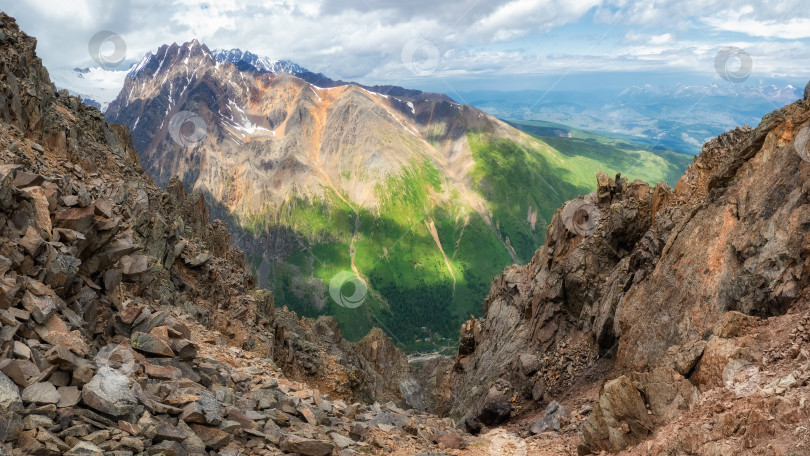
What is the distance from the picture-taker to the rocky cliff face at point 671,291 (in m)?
19.2

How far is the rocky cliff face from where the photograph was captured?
63.1 ft

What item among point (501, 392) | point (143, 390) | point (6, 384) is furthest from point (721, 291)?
point (6, 384)

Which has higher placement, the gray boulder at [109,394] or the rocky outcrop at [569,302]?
the gray boulder at [109,394]

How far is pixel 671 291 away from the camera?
26625 mm

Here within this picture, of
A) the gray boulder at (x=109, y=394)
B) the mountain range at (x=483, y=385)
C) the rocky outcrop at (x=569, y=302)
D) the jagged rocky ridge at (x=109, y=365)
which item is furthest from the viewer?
the rocky outcrop at (x=569, y=302)

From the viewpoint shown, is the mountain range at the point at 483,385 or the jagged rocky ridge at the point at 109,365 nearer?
the jagged rocky ridge at the point at 109,365

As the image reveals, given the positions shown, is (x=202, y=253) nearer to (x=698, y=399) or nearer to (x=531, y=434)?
(x=531, y=434)

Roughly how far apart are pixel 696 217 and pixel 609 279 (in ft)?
39.7

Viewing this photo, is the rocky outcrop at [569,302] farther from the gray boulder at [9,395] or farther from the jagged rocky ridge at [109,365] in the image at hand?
the gray boulder at [9,395]

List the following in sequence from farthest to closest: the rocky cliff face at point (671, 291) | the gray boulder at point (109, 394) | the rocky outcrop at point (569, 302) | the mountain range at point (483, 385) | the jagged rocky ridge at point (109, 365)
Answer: the rocky outcrop at point (569, 302) < the rocky cliff face at point (671, 291) < the mountain range at point (483, 385) < the gray boulder at point (109, 394) < the jagged rocky ridge at point (109, 365)

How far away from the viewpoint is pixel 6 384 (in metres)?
11.5

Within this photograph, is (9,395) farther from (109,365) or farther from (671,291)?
(671,291)

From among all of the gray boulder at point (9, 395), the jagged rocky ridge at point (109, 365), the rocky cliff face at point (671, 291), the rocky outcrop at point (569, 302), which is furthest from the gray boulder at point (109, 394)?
the rocky outcrop at point (569, 302)

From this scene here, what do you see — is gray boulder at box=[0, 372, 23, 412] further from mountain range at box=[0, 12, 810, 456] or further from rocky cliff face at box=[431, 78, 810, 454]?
rocky cliff face at box=[431, 78, 810, 454]
